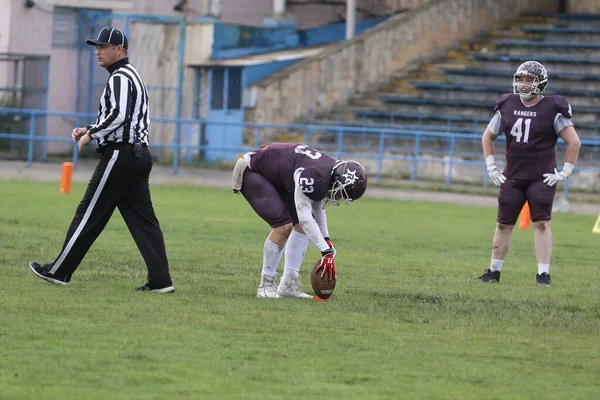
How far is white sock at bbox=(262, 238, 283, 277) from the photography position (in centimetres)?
882

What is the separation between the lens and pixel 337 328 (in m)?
7.64

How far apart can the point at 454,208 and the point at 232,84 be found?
Answer: 34.9ft

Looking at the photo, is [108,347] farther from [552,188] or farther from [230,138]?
[230,138]

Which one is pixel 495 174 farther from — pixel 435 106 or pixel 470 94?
pixel 470 94

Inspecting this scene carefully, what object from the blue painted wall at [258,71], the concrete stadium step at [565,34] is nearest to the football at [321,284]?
the blue painted wall at [258,71]

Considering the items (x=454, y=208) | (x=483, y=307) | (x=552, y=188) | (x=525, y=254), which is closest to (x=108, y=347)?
(x=483, y=307)

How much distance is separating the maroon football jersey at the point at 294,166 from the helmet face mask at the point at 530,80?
256 cm

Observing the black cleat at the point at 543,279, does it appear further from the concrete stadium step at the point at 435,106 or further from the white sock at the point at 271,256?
the concrete stadium step at the point at 435,106

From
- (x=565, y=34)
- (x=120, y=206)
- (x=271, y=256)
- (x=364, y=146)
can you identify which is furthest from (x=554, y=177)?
(x=565, y=34)

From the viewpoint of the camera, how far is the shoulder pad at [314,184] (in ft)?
27.7

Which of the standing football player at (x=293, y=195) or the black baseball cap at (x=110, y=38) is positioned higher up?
the black baseball cap at (x=110, y=38)

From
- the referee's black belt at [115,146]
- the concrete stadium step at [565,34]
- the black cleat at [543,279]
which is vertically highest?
the concrete stadium step at [565,34]

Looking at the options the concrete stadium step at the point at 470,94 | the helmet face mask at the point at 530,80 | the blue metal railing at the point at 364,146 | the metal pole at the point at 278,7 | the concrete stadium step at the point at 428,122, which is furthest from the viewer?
the metal pole at the point at 278,7

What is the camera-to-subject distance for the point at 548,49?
29828 millimetres
